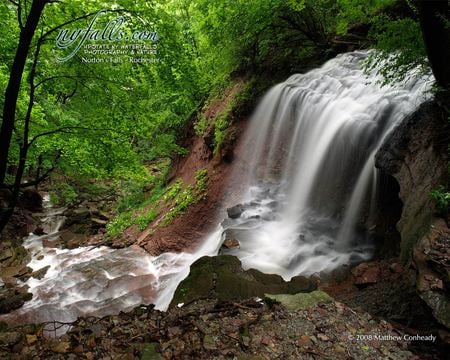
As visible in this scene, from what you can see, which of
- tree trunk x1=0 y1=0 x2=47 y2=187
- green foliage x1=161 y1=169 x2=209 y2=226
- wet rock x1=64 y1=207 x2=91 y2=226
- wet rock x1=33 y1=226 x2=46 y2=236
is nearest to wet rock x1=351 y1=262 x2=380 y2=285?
tree trunk x1=0 y1=0 x2=47 y2=187

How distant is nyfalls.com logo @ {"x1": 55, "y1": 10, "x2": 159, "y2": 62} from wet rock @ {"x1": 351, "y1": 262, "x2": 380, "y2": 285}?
5.19 meters

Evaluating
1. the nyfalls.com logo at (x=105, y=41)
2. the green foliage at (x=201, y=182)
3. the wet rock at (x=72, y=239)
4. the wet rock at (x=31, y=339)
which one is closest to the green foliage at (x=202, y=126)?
the green foliage at (x=201, y=182)

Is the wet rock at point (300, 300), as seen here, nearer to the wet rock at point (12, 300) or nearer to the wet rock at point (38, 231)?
the wet rock at point (12, 300)

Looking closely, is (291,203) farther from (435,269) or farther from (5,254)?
(5,254)

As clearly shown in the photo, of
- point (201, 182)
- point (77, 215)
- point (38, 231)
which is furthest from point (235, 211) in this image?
point (38, 231)

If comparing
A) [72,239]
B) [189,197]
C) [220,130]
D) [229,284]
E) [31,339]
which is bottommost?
[72,239]

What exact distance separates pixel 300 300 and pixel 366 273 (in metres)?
1.84

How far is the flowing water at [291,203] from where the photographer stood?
22.7 ft

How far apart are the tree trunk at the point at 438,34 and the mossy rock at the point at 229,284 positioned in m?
3.88

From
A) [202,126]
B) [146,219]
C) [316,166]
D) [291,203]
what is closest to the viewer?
[316,166]

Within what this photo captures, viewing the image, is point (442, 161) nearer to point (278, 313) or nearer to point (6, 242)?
point (278, 313)

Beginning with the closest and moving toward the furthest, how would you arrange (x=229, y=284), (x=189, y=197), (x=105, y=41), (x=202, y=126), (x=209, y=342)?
(x=209, y=342) < (x=229, y=284) < (x=105, y=41) < (x=189, y=197) < (x=202, y=126)

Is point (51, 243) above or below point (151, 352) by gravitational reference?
below

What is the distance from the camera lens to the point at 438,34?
167 inches
